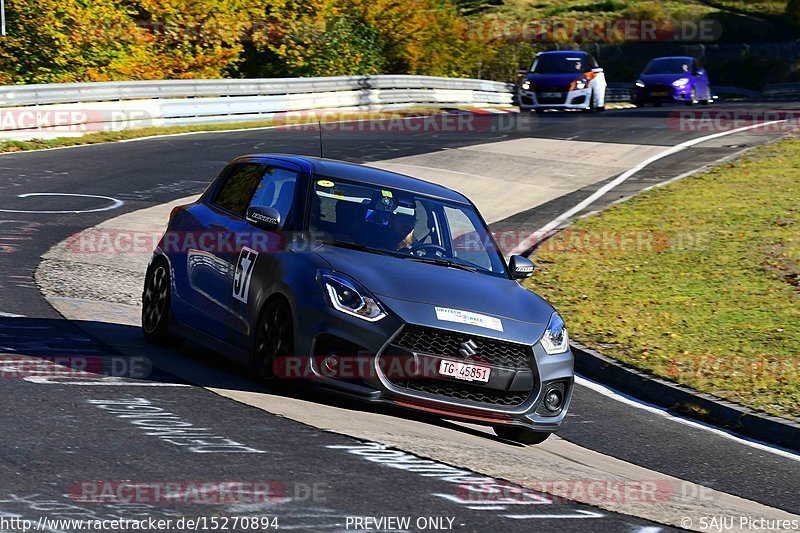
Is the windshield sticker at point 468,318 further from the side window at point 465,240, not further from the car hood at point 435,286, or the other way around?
the side window at point 465,240

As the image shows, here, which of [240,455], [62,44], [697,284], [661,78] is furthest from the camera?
[661,78]

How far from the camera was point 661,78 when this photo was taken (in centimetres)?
4022

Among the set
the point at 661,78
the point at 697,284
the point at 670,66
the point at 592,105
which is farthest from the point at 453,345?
the point at 670,66

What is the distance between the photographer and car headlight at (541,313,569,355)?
8.29 metres

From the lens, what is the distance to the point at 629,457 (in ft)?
27.9

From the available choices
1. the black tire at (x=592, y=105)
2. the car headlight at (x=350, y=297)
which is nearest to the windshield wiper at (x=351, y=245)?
the car headlight at (x=350, y=297)

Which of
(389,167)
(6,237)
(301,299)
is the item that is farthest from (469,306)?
(389,167)

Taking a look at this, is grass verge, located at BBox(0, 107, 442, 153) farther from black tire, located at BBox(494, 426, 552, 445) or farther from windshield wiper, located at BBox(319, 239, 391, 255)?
black tire, located at BBox(494, 426, 552, 445)

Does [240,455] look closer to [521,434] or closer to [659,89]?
[521,434]

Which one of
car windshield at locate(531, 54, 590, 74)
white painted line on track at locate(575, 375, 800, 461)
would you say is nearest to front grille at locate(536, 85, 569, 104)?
car windshield at locate(531, 54, 590, 74)

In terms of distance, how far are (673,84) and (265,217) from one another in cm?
3289

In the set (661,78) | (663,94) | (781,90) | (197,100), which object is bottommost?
(781,90)

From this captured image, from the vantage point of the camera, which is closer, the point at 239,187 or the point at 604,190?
the point at 239,187

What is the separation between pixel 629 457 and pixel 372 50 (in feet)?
128
